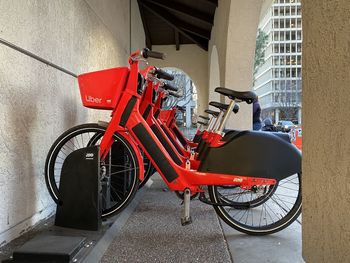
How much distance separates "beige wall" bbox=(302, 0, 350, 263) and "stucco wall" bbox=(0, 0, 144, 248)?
1.50 m

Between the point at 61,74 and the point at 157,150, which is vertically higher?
the point at 61,74

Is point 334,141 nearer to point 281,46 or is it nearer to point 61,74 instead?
point 61,74

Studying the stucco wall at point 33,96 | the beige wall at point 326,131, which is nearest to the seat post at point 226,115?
the beige wall at point 326,131

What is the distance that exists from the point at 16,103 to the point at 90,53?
164 centimetres

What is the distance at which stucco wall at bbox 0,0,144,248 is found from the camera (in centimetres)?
185

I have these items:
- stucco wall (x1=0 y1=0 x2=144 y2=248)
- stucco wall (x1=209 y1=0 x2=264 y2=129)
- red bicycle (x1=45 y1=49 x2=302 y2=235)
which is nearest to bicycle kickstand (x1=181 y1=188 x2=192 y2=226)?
red bicycle (x1=45 y1=49 x2=302 y2=235)

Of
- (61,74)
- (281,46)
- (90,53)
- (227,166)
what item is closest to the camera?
(227,166)

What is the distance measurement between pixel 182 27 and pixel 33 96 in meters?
7.12

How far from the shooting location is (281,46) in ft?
114

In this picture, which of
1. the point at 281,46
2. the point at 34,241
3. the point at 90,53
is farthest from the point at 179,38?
the point at 281,46

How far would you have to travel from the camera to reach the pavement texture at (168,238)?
170cm

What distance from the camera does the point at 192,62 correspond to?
10.3 metres

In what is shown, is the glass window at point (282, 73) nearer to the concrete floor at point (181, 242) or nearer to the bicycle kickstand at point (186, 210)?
the concrete floor at point (181, 242)

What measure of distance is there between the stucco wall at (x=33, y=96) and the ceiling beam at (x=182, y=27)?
5.13 metres
